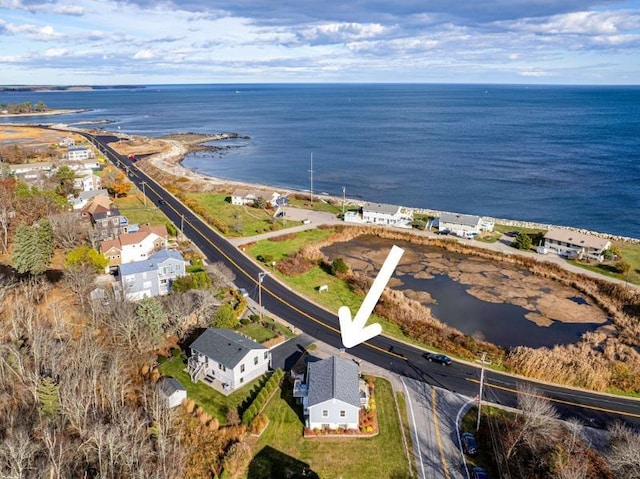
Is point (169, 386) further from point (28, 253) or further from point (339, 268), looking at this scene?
point (339, 268)

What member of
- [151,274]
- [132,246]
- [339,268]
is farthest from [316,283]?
[132,246]

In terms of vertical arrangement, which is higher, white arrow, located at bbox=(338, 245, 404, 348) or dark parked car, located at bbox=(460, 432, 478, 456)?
white arrow, located at bbox=(338, 245, 404, 348)

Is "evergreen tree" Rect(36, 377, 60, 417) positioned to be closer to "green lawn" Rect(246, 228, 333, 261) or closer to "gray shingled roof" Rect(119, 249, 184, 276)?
"gray shingled roof" Rect(119, 249, 184, 276)

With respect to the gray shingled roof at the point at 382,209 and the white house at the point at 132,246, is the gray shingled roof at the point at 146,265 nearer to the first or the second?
the white house at the point at 132,246

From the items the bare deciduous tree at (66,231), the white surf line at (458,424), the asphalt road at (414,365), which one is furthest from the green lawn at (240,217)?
the white surf line at (458,424)

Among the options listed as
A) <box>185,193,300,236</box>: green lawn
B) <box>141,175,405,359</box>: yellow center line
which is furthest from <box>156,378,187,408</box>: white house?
<box>185,193,300,236</box>: green lawn
